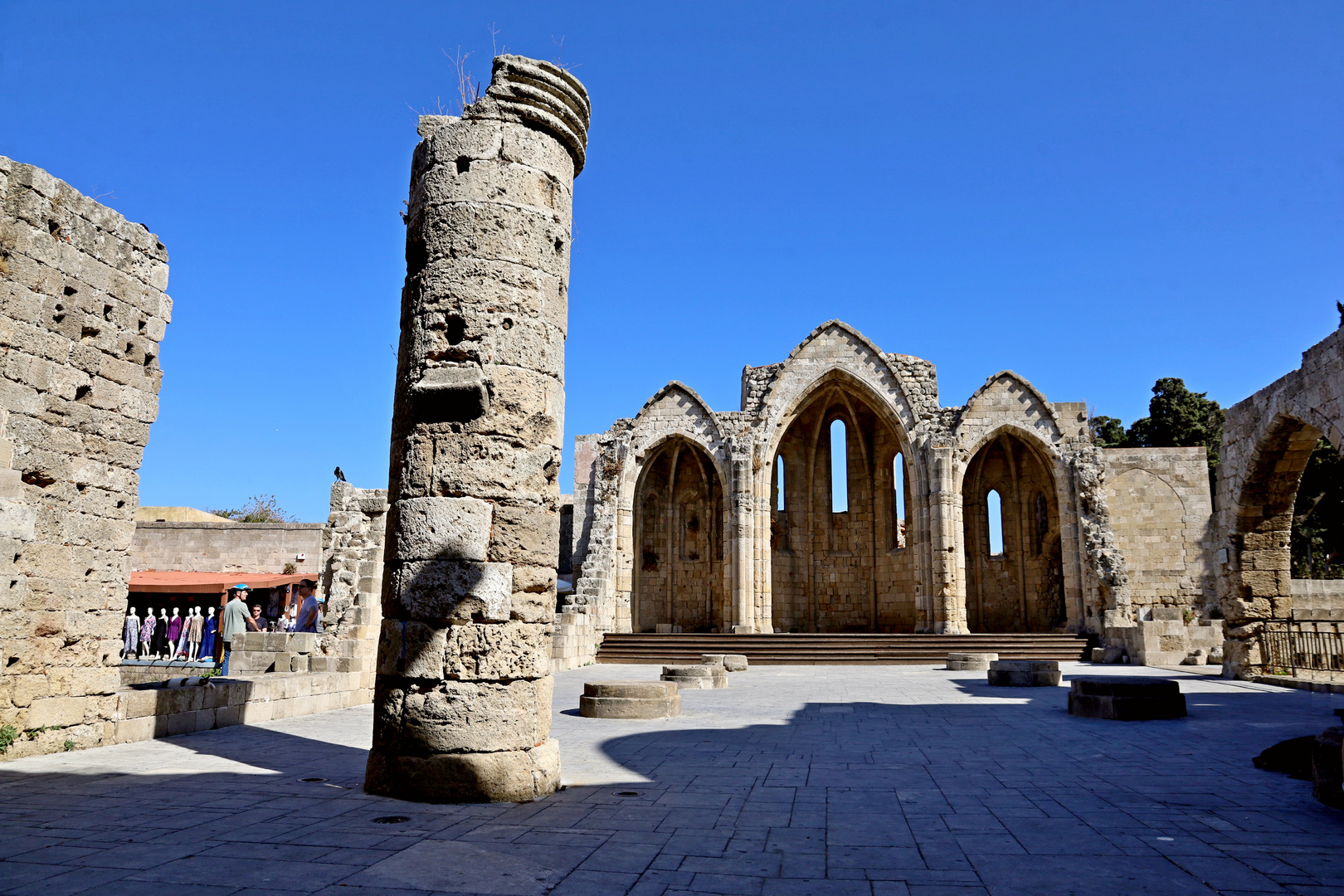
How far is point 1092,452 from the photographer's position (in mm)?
22156

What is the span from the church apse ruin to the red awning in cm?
842

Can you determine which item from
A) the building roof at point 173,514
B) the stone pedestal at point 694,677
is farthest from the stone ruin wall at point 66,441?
the building roof at point 173,514

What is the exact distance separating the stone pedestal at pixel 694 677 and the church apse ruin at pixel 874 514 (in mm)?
7674

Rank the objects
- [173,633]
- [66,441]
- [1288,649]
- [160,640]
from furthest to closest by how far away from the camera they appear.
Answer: [160,640] → [173,633] → [1288,649] → [66,441]

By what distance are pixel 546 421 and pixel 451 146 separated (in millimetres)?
2000

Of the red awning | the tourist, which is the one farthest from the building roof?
the tourist

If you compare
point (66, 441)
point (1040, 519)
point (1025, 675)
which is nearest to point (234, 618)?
point (66, 441)

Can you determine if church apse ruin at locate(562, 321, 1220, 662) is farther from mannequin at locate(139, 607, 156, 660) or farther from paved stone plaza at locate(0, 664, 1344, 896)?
Answer: paved stone plaza at locate(0, 664, 1344, 896)

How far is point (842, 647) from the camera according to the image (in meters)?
19.8

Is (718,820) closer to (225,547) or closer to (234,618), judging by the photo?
(234,618)

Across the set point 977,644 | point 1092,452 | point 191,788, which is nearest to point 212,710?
point 191,788

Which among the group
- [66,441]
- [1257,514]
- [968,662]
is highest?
[1257,514]

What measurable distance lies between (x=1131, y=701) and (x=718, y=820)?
6.11 metres

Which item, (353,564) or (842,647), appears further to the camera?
(842,647)
